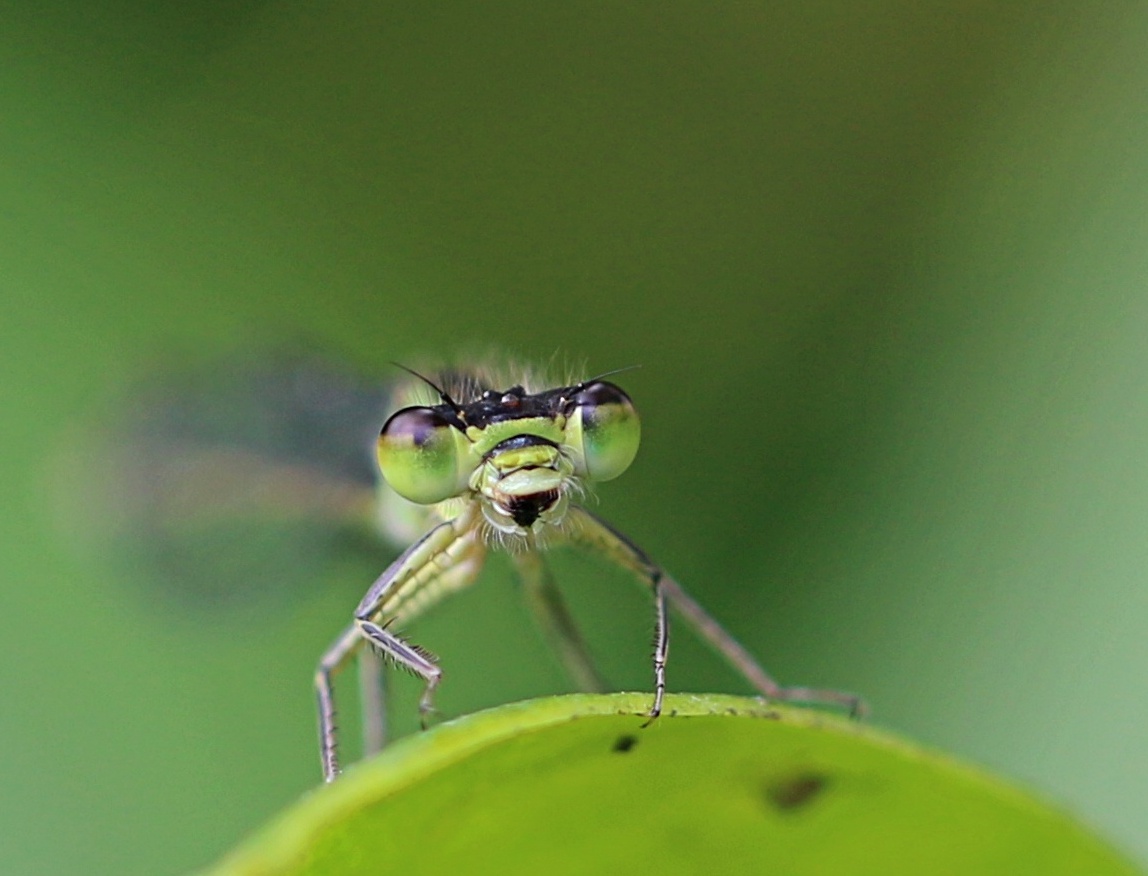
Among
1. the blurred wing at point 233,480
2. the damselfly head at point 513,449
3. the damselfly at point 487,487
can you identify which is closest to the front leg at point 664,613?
the damselfly at point 487,487

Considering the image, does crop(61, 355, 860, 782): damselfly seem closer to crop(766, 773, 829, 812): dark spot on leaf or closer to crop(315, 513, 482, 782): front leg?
crop(315, 513, 482, 782): front leg

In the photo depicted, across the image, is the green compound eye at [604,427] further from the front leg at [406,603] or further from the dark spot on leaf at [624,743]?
the dark spot on leaf at [624,743]

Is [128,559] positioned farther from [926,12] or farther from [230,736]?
[926,12]

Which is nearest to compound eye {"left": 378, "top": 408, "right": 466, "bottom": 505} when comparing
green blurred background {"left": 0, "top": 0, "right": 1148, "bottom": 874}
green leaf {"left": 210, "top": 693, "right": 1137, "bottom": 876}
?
green blurred background {"left": 0, "top": 0, "right": 1148, "bottom": 874}

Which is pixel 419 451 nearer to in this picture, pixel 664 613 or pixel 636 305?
pixel 664 613

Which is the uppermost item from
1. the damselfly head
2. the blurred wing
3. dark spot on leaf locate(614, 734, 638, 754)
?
the damselfly head
